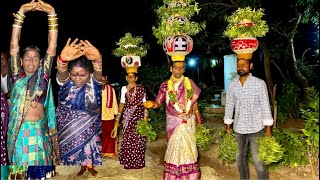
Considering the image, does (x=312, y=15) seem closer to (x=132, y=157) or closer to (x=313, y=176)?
(x=313, y=176)

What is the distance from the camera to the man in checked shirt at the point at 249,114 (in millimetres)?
4684

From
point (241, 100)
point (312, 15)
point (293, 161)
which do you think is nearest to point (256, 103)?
point (241, 100)

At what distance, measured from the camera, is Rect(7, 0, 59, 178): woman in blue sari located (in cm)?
481

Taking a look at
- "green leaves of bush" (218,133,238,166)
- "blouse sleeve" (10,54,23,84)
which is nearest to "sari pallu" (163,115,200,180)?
→ "green leaves of bush" (218,133,238,166)

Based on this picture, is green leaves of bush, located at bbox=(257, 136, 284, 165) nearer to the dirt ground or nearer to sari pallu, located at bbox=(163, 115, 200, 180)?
sari pallu, located at bbox=(163, 115, 200, 180)

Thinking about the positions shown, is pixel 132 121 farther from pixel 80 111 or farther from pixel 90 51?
pixel 90 51

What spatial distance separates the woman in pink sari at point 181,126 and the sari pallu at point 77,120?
2.99 feet

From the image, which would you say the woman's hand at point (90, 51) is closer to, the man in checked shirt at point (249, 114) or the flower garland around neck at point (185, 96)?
the flower garland around neck at point (185, 96)

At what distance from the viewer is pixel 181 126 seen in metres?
5.15

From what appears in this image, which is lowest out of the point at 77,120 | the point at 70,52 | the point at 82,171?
the point at 82,171

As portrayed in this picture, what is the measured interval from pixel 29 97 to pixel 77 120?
2.79 feet

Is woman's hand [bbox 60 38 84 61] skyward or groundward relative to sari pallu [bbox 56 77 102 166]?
→ skyward

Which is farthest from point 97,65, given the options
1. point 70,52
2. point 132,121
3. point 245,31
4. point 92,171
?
point 245,31

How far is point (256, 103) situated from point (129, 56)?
2.42 meters
